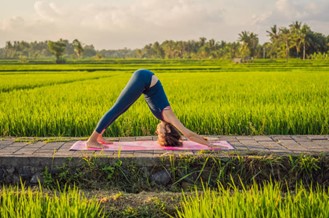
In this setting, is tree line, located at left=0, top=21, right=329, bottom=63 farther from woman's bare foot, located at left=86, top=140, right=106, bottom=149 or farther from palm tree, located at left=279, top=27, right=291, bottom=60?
woman's bare foot, located at left=86, top=140, right=106, bottom=149

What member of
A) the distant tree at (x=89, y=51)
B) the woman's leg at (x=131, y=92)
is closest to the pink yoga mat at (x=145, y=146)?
the woman's leg at (x=131, y=92)

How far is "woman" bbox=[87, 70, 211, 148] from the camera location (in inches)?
150

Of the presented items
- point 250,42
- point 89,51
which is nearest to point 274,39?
point 250,42

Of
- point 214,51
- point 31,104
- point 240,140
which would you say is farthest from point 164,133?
point 214,51

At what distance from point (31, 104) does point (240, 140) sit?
3.86 metres

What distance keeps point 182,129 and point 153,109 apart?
0.98ft

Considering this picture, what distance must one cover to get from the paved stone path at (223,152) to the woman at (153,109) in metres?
0.20

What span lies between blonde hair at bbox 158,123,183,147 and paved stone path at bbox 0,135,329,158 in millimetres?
218

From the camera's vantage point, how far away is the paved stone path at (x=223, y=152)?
369 cm

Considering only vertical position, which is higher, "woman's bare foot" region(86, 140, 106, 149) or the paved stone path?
"woman's bare foot" region(86, 140, 106, 149)

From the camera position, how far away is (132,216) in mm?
2750

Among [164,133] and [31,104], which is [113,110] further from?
[31,104]

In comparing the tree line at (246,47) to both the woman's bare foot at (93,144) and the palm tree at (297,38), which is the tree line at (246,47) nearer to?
the palm tree at (297,38)

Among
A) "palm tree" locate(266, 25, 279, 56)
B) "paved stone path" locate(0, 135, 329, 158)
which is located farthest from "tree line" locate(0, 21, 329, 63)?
"paved stone path" locate(0, 135, 329, 158)
